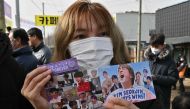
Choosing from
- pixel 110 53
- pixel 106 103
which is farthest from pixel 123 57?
pixel 106 103

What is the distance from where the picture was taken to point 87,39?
1.74 metres

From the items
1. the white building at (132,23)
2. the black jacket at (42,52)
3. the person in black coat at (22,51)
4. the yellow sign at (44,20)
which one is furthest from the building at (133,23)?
the person in black coat at (22,51)

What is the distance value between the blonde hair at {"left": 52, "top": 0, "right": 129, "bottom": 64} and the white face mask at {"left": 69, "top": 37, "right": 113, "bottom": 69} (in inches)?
2.4

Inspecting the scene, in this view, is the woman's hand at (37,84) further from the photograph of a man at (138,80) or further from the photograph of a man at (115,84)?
the photograph of a man at (138,80)

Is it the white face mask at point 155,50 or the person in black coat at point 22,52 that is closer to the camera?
the person in black coat at point 22,52

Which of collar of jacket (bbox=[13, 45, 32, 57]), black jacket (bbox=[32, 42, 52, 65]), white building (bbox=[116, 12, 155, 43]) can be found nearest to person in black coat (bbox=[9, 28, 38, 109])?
collar of jacket (bbox=[13, 45, 32, 57])

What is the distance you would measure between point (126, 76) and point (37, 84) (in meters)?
0.37

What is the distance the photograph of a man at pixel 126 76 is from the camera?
1577 mm

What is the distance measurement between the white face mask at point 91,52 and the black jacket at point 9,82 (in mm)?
344

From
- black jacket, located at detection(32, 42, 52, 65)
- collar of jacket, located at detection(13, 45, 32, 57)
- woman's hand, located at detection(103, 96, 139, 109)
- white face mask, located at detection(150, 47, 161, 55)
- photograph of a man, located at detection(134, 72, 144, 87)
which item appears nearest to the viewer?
woman's hand, located at detection(103, 96, 139, 109)

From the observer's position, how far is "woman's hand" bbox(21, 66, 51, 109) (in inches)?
60.8

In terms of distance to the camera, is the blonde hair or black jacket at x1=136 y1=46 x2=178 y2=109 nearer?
the blonde hair

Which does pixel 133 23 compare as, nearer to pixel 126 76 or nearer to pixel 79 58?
pixel 79 58

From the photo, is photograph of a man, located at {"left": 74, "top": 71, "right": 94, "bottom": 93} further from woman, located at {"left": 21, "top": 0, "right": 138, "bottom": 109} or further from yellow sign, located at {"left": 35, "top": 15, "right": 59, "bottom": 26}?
yellow sign, located at {"left": 35, "top": 15, "right": 59, "bottom": 26}
